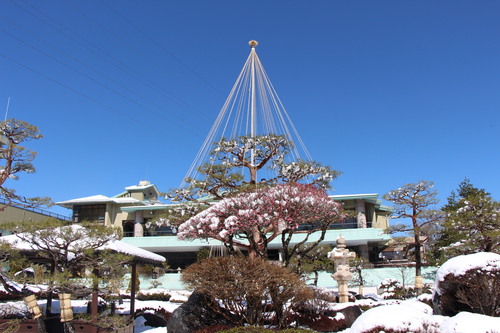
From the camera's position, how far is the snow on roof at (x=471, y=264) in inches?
318

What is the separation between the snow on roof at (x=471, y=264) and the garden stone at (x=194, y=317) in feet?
17.0

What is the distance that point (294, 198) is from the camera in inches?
455

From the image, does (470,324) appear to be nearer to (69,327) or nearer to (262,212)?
(262,212)

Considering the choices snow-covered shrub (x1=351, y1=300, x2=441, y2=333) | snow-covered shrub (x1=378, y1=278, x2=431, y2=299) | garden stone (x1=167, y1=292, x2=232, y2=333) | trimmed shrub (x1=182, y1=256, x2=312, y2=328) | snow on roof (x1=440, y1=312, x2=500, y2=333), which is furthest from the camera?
snow-covered shrub (x1=378, y1=278, x2=431, y2=299)

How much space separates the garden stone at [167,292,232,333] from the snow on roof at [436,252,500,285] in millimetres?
5186

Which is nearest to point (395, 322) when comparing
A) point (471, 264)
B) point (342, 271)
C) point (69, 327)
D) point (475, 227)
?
point (471, 264)

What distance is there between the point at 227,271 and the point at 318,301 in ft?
12.8

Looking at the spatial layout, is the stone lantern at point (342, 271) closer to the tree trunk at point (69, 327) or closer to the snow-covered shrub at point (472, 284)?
the snow-covered shrub at point (472, 284)

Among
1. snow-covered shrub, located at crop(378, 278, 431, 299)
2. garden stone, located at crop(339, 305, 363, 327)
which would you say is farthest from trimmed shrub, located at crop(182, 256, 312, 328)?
snow-covered shrub, located at crop(378, 278, 431, 299)

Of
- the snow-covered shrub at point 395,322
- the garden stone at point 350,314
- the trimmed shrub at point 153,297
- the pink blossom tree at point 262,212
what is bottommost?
the trimmed shrub at point 153,297

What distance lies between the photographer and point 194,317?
33.2 ft

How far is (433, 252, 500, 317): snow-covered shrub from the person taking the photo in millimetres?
8039

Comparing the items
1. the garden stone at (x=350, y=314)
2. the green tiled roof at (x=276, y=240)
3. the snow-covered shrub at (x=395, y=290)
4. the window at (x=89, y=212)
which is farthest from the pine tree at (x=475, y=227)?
the window at (x=89, y=212)

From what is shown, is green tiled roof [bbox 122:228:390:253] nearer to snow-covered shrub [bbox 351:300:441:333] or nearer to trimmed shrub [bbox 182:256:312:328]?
trimmed shrub [bbox 182:256:312:328]
